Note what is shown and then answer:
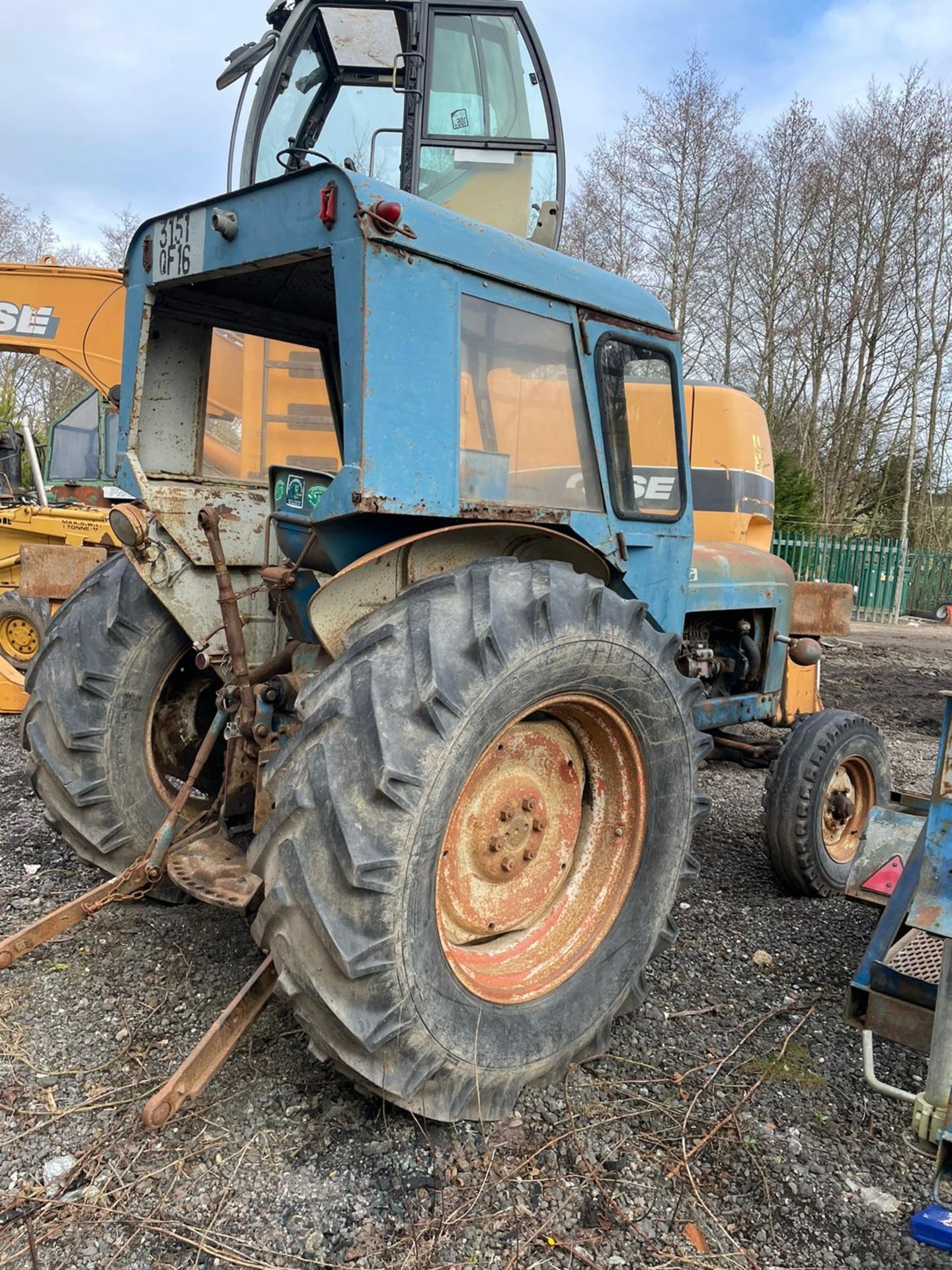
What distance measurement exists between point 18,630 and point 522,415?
618 cm

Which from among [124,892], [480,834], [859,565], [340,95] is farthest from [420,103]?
[859,565]

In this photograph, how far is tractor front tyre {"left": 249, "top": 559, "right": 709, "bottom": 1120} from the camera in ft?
6.23

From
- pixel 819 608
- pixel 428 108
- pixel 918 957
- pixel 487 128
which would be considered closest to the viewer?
pixel 918 957

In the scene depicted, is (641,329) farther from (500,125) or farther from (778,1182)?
(778,1182)

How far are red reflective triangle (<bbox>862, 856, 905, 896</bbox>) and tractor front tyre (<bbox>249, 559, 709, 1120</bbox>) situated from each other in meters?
0.64

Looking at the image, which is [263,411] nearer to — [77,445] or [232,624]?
[232,624]

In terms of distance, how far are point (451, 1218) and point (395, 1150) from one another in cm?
24

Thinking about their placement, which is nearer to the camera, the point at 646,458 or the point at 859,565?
the point at 646,458

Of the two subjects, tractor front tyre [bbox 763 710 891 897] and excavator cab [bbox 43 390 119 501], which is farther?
excavator cab [bbox 43 390 119 501]

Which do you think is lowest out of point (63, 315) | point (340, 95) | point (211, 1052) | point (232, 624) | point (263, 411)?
point (211, 1052)

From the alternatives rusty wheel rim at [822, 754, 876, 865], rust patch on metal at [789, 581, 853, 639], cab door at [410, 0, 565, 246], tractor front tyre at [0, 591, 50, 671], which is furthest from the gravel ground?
tractor front tyre at [0, 591, 50, 671]

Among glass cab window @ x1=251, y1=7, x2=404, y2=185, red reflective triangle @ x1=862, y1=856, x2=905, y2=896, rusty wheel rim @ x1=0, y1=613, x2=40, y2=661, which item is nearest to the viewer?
red reflective triangle @ x1=862, y1=856, x2=905, y2=896

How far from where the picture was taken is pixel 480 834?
2.40 meters

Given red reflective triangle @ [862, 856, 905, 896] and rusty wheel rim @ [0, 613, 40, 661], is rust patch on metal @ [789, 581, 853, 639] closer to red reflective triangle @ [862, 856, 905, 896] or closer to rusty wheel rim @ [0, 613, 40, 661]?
red reflective triangle @ [862, 856, 905, 896]
